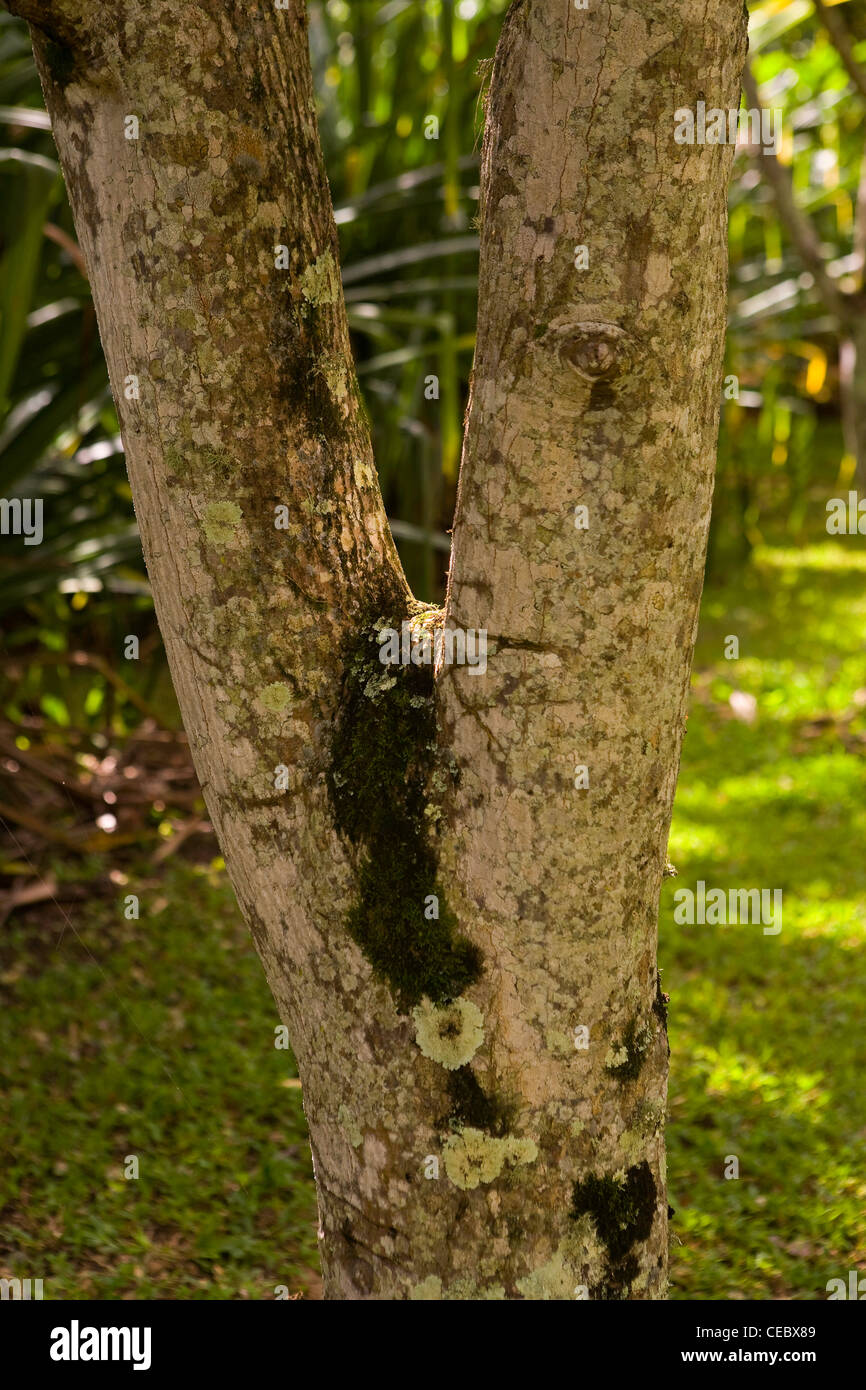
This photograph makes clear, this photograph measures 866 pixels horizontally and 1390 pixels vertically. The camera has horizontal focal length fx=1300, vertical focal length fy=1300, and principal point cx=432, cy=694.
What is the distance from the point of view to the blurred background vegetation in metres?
2.69

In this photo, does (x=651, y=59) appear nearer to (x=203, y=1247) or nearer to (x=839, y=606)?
(x=203, y=1247)

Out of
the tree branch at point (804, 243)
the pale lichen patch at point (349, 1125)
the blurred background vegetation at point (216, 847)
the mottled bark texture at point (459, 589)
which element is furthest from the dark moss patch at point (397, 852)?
the tree branch at point (804, 243)

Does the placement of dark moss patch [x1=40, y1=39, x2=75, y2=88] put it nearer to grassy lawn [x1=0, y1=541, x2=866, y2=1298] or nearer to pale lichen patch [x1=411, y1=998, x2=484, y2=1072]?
pale lichen patch [x1=411, y1=998, x2=484, y2=1072]

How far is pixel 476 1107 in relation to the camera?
1.48m

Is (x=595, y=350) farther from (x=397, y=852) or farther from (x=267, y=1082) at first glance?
(x=267, y=1082)

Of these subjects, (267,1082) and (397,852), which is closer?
(397,852)

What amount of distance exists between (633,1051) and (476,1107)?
203 mm

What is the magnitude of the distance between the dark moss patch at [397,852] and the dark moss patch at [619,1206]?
29 cm

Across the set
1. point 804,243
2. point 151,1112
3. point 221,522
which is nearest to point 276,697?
point 221,522

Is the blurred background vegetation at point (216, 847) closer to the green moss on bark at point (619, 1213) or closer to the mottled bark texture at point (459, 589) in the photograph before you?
the mottled bark texture at point (459, 589)

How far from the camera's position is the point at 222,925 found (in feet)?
12.9

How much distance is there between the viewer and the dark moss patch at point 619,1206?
1508 mm

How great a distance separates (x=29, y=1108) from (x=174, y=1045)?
402mm
